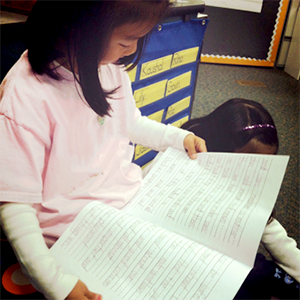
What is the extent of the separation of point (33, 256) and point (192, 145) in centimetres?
36

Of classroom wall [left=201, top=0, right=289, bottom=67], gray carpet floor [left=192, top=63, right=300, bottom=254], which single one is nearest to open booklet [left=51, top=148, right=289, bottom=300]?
gray carpet floor [left=192, top=63, right=300, bottom=254]

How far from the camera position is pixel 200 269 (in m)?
0.38

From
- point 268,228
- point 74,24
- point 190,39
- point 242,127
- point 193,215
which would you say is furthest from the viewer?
point 190,39

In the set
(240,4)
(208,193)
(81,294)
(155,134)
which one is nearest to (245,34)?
(240,4)

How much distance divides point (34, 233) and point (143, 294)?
155 mm

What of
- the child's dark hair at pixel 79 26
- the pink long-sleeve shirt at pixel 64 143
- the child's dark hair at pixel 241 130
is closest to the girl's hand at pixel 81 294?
the pink long-sleeve shirt at pixel 64 143

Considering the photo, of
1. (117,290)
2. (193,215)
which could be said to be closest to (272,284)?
(193,215)

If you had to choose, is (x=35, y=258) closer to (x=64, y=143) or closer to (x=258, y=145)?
(x=64, y=143)

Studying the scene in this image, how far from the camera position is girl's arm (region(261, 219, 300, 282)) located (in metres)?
0.62

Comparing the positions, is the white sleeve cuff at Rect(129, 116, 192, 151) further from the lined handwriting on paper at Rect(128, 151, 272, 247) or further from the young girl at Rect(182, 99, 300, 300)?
the young girl at Rect(182, 99, 300, 300)

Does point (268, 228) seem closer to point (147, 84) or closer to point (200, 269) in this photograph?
point (200, 269)

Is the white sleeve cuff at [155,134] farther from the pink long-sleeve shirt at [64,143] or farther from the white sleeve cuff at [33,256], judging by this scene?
the white sleeve cuff at [33,256]

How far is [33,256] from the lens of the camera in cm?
36

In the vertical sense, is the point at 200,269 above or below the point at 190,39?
below
